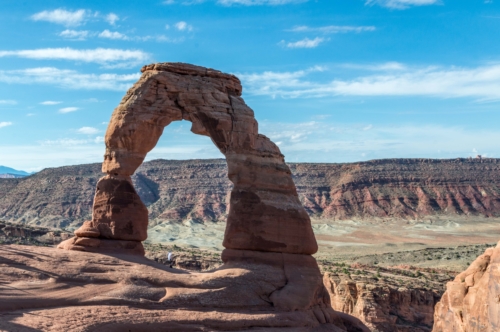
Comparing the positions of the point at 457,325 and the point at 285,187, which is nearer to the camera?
the point at 457,325

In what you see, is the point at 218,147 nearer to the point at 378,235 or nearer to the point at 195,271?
the point at 195,271

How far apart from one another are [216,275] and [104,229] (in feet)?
14.2

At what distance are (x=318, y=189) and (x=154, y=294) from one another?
9253 cm

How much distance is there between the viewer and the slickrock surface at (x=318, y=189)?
97.9m

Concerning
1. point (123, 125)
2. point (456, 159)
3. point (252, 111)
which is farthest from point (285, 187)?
point (456, 159)

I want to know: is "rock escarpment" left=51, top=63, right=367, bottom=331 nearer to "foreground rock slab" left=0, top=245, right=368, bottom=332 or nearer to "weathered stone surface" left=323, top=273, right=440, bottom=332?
"foreground rock slab" left=0, top=245, right=368, bottom=332

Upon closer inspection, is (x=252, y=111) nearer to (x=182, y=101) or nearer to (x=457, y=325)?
(x=182, y=101)

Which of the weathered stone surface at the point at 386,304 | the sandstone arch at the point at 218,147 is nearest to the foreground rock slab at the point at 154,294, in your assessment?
the sandstone arch at the point at 218,147

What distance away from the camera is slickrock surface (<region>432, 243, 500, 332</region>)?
16906mm

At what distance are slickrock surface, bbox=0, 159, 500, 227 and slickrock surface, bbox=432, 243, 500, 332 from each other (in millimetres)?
76490

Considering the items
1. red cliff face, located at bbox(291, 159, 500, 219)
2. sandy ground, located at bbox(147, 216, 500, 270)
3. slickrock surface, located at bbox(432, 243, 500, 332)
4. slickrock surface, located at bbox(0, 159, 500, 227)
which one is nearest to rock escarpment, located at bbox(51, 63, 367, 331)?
slickrock surface, located at bbox(432, 243, 500, 332)

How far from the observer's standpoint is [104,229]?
20500 mm

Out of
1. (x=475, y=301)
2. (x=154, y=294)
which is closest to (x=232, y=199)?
(x=154, y=294)

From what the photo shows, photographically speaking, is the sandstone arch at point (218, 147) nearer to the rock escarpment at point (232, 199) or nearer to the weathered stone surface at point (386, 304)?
the rock escarpment at point (232, 199)
